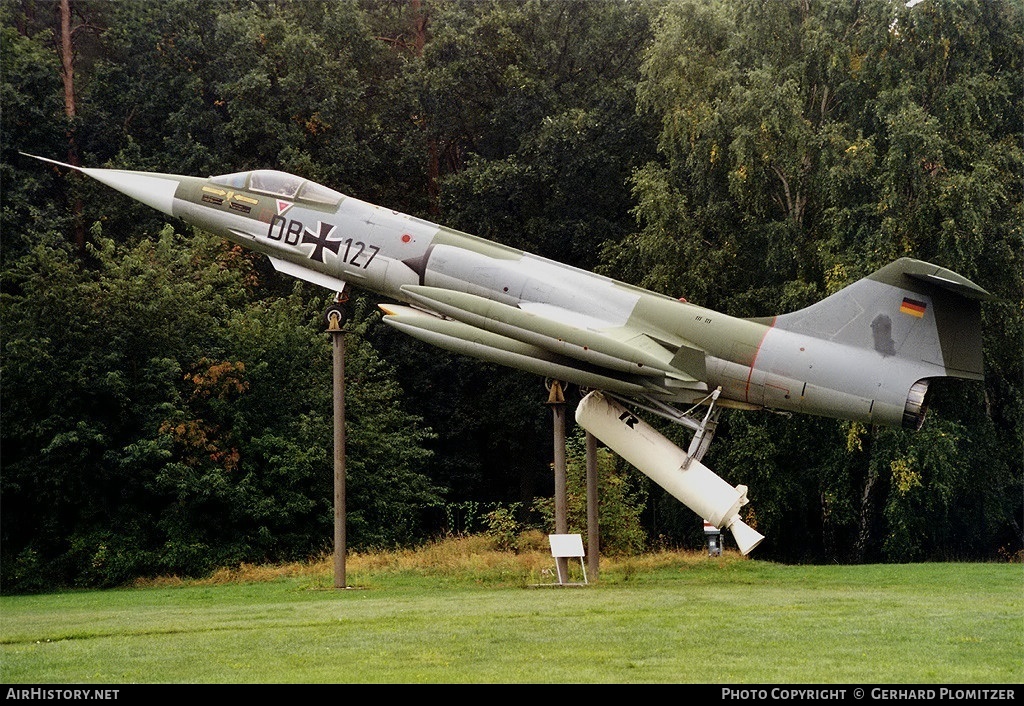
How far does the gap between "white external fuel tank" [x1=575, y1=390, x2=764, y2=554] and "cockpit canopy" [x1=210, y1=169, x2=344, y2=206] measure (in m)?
5.60

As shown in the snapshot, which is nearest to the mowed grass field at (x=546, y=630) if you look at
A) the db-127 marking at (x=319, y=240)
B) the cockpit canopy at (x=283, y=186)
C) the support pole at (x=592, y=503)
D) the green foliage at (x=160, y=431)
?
the support pole at (x=592, y=503)

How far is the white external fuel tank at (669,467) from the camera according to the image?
18.6m

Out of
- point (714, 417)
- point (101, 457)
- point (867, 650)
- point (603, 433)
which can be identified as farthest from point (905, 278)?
point (101, 457)

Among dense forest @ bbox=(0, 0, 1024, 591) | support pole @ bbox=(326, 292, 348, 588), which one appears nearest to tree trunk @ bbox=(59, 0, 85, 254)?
dense forest @ bbox=(0, 0, 1024, 591)

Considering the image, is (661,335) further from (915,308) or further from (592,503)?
(915,308)

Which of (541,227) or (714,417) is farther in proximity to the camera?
(541,227)

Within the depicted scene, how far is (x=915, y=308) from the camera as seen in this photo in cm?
1816

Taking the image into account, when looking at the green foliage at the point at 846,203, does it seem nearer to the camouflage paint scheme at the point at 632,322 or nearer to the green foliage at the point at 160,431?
the camouflage paint scheme at the point at 632,322

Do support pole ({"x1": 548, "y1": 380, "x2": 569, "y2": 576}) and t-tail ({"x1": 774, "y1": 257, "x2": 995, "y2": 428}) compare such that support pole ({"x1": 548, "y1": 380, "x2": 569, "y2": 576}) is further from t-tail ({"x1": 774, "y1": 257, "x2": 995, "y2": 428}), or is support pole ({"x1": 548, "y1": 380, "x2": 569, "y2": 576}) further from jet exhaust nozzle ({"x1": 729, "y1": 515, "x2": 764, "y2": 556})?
t-tail ({"x1": 774, "y1": 257, "x2": 995, "y2": 428})

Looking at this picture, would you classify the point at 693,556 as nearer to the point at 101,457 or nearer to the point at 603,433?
the point at 603,433

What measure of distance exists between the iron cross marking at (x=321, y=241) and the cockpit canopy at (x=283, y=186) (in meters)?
0.44

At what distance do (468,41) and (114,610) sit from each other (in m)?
23.0

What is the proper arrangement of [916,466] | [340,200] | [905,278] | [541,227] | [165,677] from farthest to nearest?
[541,227]
[916,466]
[340,200]
[905,278]
[165,677]

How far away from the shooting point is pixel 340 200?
21.4 metres
